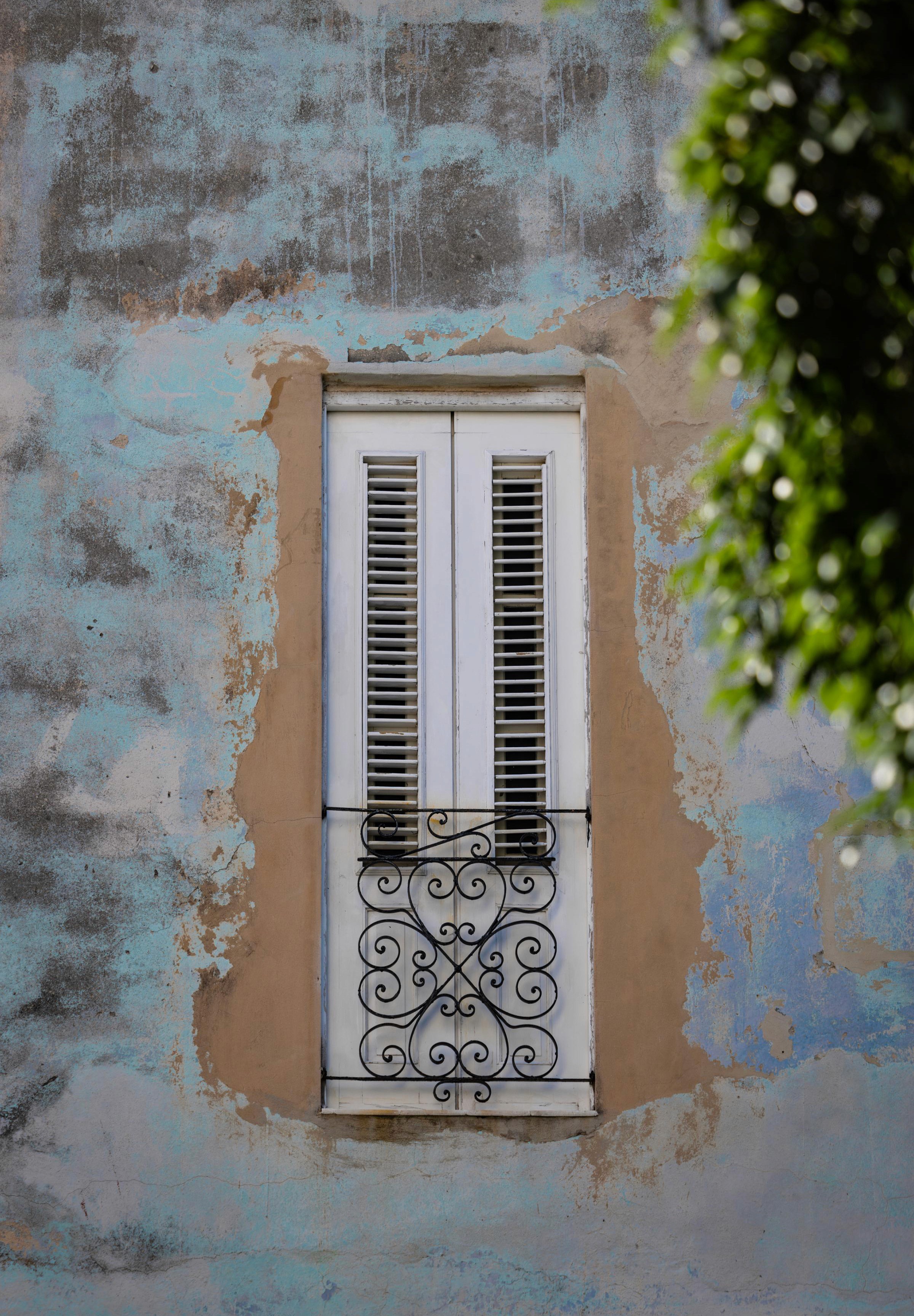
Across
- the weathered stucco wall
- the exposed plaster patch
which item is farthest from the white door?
the exposed plaster patch

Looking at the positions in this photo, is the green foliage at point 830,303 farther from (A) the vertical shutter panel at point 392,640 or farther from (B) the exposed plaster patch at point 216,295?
(B) the exposed plaster patch at point 216,295

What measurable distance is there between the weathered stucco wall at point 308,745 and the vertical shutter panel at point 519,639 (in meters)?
0.25

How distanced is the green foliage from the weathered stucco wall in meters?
2.89

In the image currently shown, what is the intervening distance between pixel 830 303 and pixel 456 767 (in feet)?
10.7

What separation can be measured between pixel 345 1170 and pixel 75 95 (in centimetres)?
415

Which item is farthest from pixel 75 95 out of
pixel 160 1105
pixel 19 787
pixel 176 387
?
pixel 160 1105

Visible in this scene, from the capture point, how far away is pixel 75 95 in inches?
219

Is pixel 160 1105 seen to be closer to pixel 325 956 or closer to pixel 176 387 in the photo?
pixel 325 956

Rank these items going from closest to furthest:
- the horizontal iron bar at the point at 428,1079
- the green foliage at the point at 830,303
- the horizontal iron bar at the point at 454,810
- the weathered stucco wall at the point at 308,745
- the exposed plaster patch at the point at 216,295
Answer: the green foliage at the point at 830,303 → the weathered stucco wall at the point at 308,745 → the horizontal iron bar at the point at 428,1079 → the horizontal iron bar at the point at 454,810 → the exposed plaster patch at the point at 216,295

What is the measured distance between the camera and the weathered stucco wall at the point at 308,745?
4922mm

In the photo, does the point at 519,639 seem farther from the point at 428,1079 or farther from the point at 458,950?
the point at 428,1079

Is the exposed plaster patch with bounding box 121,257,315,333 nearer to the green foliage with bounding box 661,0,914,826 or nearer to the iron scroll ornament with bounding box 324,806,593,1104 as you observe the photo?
the iron scroll ornament with bounding box 324,806,593,1104

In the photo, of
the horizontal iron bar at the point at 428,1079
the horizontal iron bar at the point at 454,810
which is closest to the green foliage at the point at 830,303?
the horizontal iron bar at the point at 454,810

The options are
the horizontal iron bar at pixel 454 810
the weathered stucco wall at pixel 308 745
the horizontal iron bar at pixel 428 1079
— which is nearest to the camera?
the weathered stucco wall at pixel 308 745
